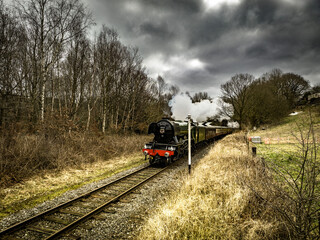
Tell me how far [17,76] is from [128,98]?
35.5ft

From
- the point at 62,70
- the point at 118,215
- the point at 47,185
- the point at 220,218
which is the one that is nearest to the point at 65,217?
the point at 118,215

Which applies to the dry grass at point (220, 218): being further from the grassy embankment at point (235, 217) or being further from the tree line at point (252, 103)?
the tree line at point (252, 103)

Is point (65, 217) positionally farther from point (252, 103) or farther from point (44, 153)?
point (252, 103)

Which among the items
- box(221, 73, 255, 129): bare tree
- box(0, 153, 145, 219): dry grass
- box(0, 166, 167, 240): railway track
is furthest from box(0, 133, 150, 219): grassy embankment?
box(221, 73, 255, 129): bare tree

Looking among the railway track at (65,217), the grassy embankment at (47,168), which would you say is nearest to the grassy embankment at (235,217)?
the railway track at (65,217)

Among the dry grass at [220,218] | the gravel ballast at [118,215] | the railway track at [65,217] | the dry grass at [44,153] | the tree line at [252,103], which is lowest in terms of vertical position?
the gravel ballast at [118,215]

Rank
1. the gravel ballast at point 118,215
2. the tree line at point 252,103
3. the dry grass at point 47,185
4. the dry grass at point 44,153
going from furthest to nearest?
the tree line at point 252,103 < the dry grass at point 44,153 < the dry grass at point 47,185 < the gravel ballast at point 118,215

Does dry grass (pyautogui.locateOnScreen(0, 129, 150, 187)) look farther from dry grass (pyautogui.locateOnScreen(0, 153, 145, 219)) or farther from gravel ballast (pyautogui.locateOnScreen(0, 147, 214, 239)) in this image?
gravel ballast (pyautogui.locateOnScreen(0, 147, 214, 239))

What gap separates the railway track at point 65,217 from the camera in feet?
10.8

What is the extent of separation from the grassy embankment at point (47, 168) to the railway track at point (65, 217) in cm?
96

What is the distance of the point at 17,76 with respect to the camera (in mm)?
15844

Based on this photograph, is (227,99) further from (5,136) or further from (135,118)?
(5,136)

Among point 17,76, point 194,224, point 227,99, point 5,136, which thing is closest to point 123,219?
point 194,224

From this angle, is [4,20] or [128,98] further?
[128,98]
